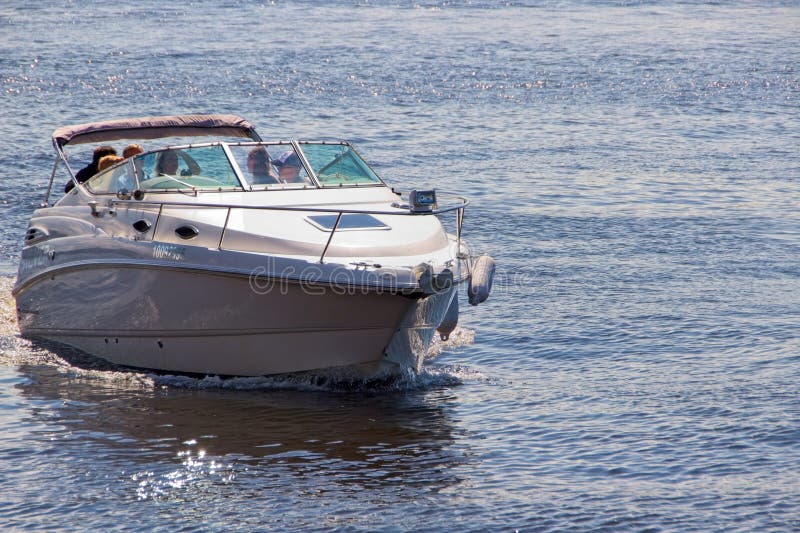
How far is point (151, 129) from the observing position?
11953 millimetres

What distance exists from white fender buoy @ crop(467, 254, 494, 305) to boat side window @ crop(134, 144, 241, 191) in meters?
2.36

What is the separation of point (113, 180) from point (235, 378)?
235 cm

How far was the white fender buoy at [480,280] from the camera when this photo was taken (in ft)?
30.7

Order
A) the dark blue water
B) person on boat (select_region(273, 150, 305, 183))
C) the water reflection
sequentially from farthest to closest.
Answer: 1. person on boat (select_region(273, 150, 305, 183))
2. the water reflection
3. the dark blue water

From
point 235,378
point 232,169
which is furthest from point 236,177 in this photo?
point 235,378

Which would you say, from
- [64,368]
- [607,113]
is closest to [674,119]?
[607,113]

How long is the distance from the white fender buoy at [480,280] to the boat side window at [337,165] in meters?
1.68

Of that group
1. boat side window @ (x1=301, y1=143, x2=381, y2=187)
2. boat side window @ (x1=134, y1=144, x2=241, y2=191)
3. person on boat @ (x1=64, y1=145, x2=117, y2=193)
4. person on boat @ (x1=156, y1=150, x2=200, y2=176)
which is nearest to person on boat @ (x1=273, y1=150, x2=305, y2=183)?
boat side window @ (x1=301, y1=143, x2=381, y2=187)

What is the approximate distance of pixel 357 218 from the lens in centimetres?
959

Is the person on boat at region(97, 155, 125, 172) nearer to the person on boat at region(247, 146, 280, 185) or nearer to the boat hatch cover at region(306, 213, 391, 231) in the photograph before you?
the person on boat at region(247, 146, 280, 185)

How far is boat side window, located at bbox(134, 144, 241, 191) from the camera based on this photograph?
10.1m

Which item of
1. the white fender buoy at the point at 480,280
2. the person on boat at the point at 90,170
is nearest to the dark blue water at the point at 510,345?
the white fender buoy at the point at 480,280

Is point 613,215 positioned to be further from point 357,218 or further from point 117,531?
point 117,531

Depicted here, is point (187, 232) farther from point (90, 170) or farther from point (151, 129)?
point (151, 129)
